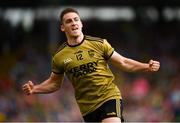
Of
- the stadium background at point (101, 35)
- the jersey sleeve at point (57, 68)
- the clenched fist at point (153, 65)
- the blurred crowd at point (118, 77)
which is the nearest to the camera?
the clenched fist at point (153, 65)

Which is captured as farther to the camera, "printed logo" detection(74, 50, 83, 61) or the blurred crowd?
the blurred crowd

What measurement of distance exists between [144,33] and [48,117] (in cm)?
846

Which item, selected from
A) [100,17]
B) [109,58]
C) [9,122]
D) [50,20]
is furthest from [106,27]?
[109,58]

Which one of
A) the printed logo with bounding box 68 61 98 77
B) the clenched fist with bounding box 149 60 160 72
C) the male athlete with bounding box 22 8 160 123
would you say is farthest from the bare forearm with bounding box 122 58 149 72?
the printed logo with bounding box 68 61 98 77

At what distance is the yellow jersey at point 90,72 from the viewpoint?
8656 mm

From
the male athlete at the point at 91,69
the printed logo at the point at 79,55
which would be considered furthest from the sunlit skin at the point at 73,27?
the printed logo at the point at 79,55

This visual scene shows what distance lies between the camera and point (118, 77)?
20328 millimetres

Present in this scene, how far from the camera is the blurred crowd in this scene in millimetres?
17781

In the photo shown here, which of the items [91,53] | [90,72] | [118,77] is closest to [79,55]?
[91,53]

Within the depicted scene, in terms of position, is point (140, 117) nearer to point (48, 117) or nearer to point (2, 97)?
point (48, 117)

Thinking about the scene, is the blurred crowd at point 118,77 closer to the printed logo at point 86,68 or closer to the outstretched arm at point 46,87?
the outstretched arm at point 46,87

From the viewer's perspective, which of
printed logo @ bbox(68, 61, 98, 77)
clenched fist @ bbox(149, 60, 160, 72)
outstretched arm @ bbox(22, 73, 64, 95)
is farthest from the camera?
outstretched arm @ bbox(22, 73, 64, 95)

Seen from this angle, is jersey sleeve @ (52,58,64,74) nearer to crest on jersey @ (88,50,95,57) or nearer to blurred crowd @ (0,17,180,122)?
crest on jersey @ (88,50,95,57)

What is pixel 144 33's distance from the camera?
25.3 m
